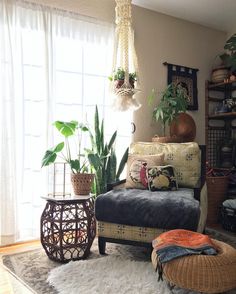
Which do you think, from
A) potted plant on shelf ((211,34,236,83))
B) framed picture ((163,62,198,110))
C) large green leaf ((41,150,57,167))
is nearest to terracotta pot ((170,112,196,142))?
framed picture ((163,62,198,110))

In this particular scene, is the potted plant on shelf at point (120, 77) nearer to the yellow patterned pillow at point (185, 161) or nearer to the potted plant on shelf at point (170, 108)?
A: the potted plant on shelf at point (170, 108)

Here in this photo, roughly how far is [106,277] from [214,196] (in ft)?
6.35

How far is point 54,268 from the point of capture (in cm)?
227

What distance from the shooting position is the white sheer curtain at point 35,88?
2.84 metres

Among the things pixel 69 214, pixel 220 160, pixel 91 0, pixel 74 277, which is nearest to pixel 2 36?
pixel 91 0

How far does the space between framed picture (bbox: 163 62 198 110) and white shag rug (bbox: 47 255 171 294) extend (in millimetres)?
2474

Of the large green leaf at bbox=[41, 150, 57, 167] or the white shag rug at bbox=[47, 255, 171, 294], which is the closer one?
the white shag rug at bbox=[47, 255, 171, 294]

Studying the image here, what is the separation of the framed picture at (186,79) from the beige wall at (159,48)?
0.07 metres

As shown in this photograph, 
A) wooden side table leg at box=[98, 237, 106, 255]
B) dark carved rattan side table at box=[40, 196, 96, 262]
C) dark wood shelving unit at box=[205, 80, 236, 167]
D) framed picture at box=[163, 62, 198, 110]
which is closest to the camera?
dark carved rattan side table at box=[40, 196, 96, 262]

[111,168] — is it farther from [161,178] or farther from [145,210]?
[145,210]

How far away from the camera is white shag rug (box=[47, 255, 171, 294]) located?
1.93m

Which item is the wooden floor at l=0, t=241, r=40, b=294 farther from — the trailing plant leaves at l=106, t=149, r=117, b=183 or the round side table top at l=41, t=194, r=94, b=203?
the trailing plant leaves at l=106, t=149, r=117, b=183

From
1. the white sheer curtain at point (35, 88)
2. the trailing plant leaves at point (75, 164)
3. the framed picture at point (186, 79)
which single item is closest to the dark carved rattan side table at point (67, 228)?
the trailing plant leaves at point (75, 164)

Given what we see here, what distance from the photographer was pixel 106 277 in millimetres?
2094
